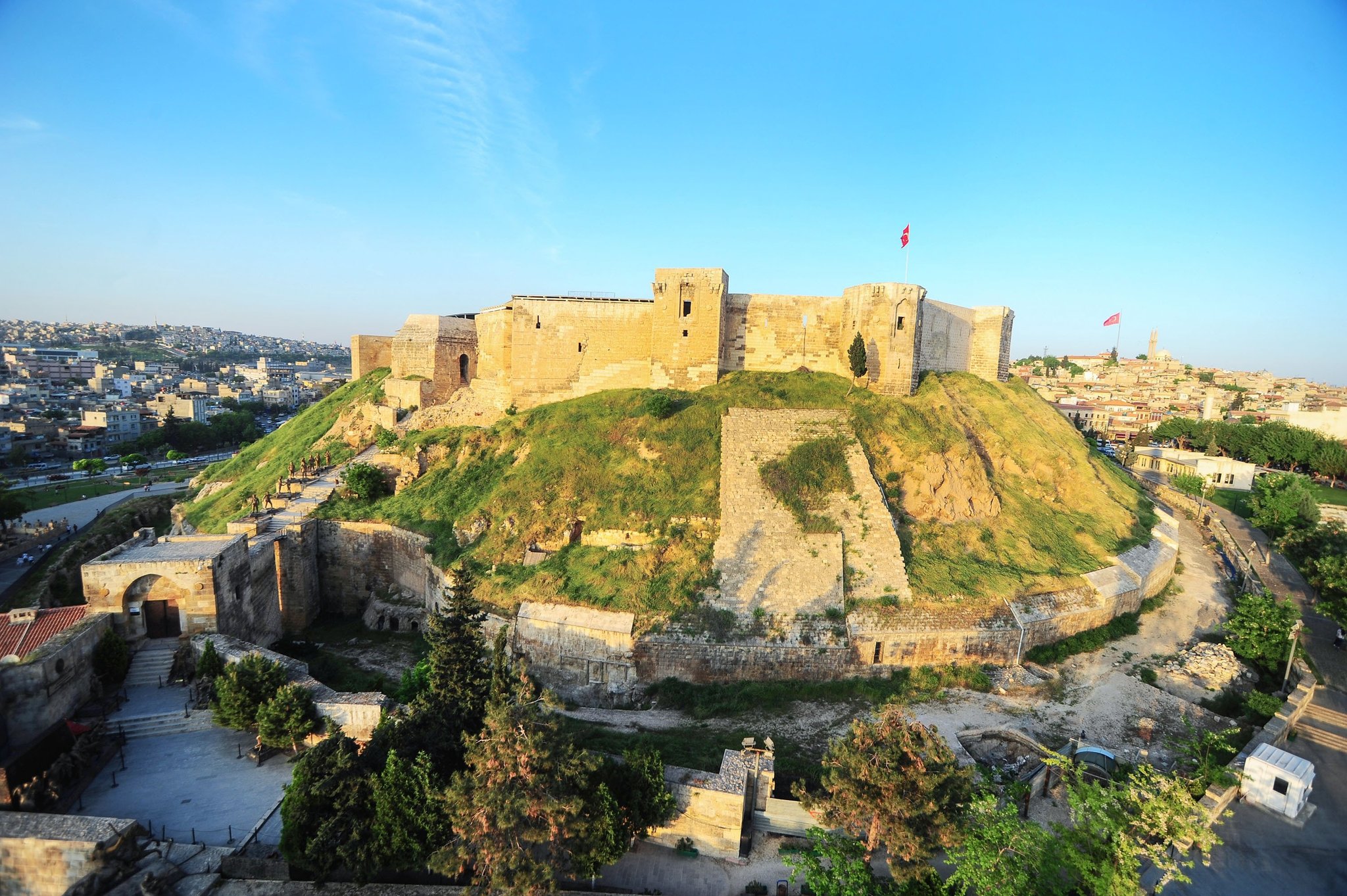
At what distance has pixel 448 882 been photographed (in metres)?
9.00

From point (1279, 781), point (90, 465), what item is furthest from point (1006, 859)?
point (90, 465)

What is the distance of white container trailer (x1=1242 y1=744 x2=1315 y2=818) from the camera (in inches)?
426

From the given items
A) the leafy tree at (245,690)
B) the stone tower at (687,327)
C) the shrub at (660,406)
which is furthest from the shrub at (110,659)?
the stone tower at (687,327)

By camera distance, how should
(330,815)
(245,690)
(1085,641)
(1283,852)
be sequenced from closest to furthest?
(330,815), (1283,852), (245,690), (1085,641)

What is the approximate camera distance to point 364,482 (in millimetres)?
21547

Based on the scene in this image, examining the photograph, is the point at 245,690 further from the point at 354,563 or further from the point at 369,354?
the point at 369,354

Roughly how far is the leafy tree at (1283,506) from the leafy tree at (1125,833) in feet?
73.9

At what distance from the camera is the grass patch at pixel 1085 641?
16.3 metres

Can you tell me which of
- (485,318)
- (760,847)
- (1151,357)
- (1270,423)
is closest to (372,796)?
(760,847)

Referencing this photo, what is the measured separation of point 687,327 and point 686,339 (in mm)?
467

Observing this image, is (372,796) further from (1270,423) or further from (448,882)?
(1270,423)

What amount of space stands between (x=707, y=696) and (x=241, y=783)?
9.52 meters

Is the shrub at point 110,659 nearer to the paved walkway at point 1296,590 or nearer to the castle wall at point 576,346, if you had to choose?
the castle wall at point 576,346

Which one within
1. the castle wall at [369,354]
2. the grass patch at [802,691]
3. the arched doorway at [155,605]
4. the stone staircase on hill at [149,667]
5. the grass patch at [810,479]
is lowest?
the grass patch at [802,691]
